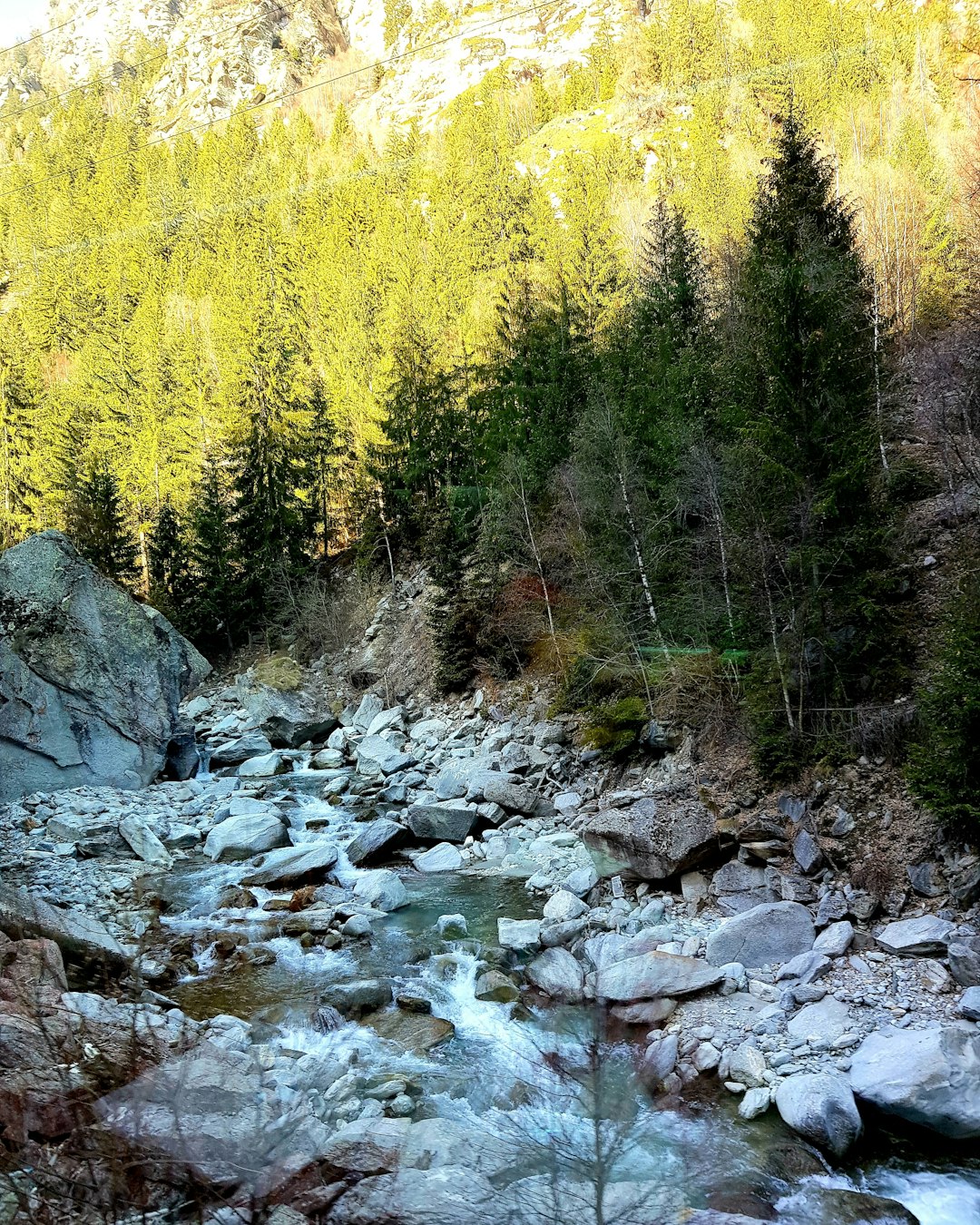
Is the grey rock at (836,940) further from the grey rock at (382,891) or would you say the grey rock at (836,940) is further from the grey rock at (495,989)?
the grey rock at (382,891)

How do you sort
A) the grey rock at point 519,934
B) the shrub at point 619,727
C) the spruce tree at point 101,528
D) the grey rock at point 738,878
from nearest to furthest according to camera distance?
the grey rock at point 519,934 → the grey rock at point 738,878 → the shrub at point 619,727 → the spruce tree at point 101,528

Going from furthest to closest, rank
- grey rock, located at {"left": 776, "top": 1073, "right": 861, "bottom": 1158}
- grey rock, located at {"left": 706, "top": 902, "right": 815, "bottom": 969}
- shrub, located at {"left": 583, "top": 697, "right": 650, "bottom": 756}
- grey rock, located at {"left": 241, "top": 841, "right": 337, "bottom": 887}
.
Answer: shrub, located at {"left": 583, "top": 697, "right": 650, "bottom": 756}, grey rock, located at {"left": 241, "top": 841, "right": 337, "bottom": 887}, grey rock, located at {"left": 706, "top": 902, "right": 815, "bottom": 969}, grey rock, located at {"left": 776, "top": 1073, "right": 861, "bottom": 1158}

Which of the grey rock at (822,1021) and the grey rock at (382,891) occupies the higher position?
the grey rock at (822,1021)

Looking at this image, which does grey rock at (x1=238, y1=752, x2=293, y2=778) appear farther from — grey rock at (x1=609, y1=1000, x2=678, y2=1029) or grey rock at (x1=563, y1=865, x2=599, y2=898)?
grey rock at (x1=609, y1=1000, x2=678, y2=1029)

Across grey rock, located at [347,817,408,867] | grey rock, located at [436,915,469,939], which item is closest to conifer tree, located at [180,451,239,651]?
grey rock, located at [347,817,408,867]

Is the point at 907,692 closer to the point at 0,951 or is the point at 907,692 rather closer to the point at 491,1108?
the point at 491,1108

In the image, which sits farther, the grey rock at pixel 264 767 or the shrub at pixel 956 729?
the grey rock at pixel 264 767

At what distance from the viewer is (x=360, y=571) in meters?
35.7

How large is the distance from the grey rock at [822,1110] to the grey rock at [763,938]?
2.56m

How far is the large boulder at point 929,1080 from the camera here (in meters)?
6.64

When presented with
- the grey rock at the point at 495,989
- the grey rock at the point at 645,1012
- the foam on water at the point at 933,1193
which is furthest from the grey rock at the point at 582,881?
the foam on water at the point at 933,1193

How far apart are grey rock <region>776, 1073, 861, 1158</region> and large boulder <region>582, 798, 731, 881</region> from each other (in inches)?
196

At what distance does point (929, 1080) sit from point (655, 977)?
303 cm

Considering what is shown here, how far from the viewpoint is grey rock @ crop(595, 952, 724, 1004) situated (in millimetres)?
9078
